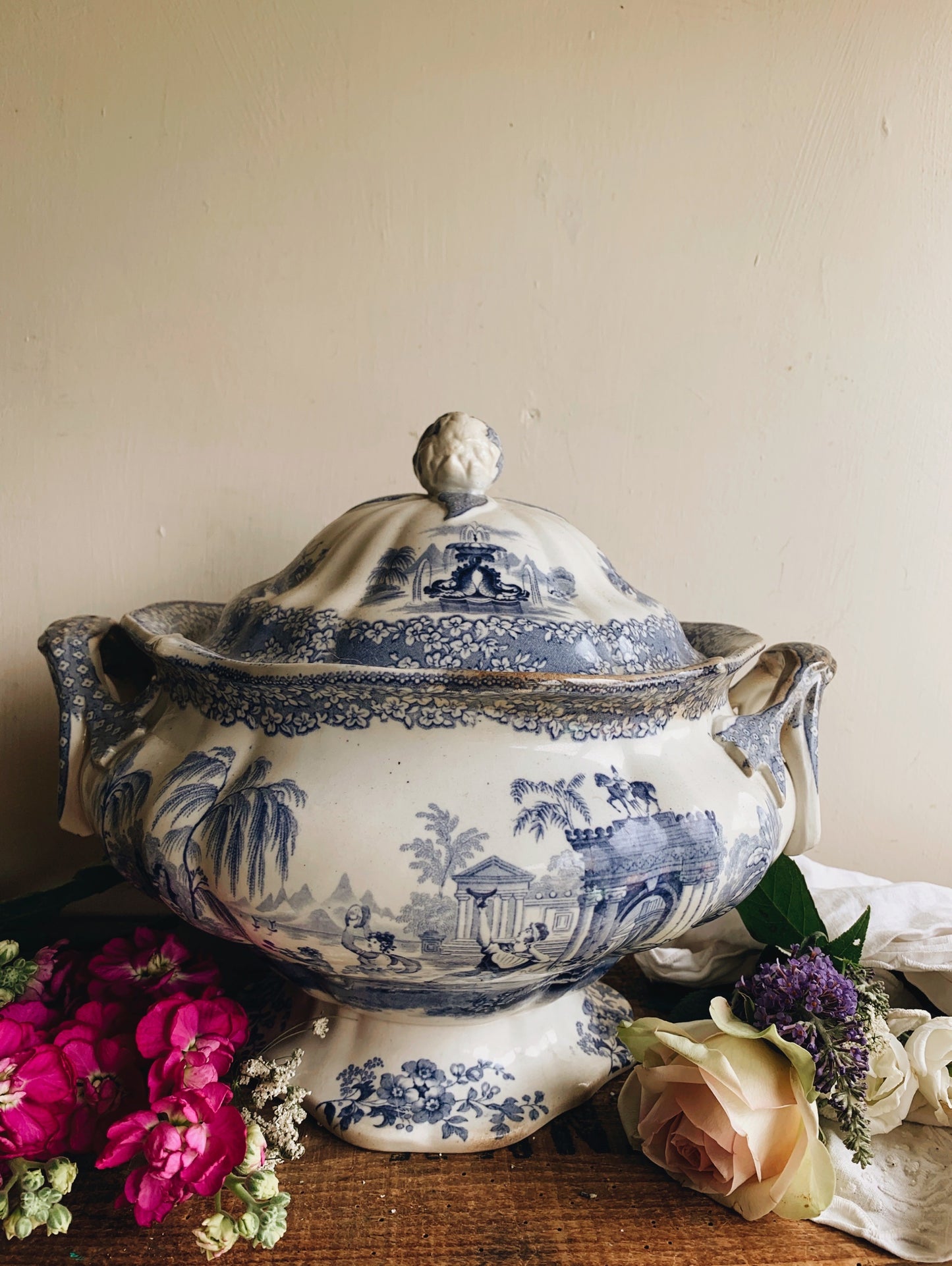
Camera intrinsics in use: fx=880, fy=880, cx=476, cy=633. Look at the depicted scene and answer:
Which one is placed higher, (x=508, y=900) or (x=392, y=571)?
(x=392, y=571)

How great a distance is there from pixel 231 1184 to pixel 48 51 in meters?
0.94

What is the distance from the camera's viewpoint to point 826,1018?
558mm

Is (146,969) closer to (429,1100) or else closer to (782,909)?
(429,1100)

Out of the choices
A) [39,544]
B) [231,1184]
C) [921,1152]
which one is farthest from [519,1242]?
[39,544]

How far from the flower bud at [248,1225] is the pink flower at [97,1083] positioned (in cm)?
11

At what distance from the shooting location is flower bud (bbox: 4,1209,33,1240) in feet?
1.50


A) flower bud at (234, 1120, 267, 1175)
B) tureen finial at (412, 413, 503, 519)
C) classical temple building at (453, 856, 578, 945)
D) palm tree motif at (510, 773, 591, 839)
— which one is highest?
tureen finial at (412, 413, 503, 519)

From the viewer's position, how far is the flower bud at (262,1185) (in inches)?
18.7

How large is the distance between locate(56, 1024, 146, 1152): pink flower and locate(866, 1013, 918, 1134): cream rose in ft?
1.51

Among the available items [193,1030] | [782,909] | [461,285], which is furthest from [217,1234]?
[461,285]

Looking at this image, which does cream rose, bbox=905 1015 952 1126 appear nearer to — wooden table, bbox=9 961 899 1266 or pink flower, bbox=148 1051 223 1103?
wooden table, bbox=9 961 899 1266

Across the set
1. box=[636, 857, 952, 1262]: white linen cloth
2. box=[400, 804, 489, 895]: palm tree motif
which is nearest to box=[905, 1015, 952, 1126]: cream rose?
box=[636, 857, 952, 1262]: white linen cloth

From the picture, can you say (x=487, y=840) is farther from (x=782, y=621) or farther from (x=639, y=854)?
(x=782, y=621)

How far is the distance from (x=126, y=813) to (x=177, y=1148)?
0.64 ft
